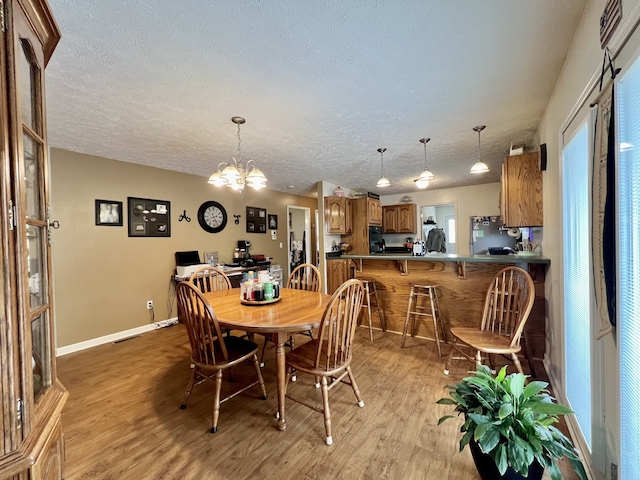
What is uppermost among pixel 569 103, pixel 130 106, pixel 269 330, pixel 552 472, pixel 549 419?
pixel 130 106

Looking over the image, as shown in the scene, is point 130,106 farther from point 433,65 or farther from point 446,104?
point 446,104

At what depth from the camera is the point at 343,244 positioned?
17.4ft

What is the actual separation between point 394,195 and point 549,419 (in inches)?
232

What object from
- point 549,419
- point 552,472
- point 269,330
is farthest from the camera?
point 269,330

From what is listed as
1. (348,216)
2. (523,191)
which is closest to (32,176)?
(523,191)

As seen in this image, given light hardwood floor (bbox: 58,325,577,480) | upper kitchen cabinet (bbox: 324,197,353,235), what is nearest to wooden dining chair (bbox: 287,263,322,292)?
light hardwood floor (bbox: 58,325,577,480)

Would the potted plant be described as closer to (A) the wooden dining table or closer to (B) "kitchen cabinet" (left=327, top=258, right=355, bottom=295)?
(A) the wooden dining table

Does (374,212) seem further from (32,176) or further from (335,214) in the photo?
(32,176)

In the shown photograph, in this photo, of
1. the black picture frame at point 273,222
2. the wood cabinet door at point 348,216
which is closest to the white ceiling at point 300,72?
the wood cabinet door at point 348,216

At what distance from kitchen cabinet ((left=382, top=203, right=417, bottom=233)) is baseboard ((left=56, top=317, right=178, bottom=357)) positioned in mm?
4904

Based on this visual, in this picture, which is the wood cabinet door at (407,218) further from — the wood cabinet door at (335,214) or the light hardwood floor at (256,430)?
the light hardwood floor at (256,430)

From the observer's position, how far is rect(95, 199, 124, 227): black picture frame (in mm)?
3375

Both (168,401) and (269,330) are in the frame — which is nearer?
(269,330)

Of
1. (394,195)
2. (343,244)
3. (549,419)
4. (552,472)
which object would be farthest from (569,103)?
(394,195)
